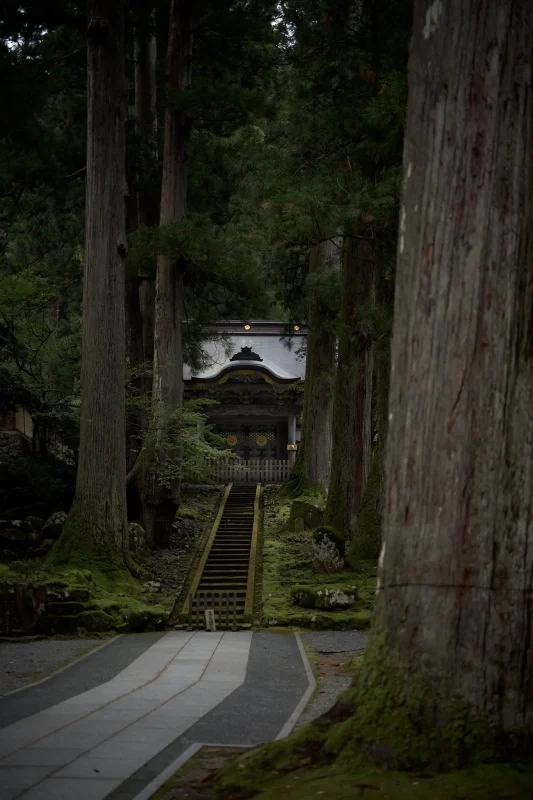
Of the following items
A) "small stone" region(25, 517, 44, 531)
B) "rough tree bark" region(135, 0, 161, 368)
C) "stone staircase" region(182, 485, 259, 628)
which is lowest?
"stone staircase" region(182, 485, 259, 628)

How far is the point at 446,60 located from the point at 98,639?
28.4 ft

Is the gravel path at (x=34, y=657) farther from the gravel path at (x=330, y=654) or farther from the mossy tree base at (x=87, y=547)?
the mossy tree base at (x=87, y=547)

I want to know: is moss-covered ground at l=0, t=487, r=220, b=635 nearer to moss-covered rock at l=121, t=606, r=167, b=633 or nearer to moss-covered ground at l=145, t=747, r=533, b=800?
moss-covered rock at l=121, t=606, r=167, b=633

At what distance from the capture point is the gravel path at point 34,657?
7580 millimetres

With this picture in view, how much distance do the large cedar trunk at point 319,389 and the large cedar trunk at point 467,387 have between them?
55.6 ft

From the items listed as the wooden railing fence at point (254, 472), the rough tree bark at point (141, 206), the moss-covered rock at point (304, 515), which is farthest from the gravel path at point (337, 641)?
the wooden railing fence at point (254, 472)

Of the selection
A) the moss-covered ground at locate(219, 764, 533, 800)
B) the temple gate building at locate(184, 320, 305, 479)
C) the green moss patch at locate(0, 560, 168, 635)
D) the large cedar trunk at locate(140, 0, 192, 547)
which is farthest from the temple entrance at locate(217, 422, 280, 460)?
the moss-covered ground at locate(219, 764, 533, 800)

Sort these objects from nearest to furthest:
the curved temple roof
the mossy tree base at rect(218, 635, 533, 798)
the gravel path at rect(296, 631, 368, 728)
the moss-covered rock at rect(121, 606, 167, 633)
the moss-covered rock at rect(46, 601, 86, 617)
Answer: the mossy tree base at rect(218, 635, 533, 798), the gravel path at rect(296, 631, 368, 728), the moss-covered rock at rect(46, 601, 86, 617), the moss-covered rock at rect(121, 606, 167, 633), the curved temple roof

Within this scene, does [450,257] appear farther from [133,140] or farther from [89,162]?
[133,140]

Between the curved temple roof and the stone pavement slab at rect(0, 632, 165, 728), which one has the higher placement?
the curved temple roof

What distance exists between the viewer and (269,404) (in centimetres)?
2931

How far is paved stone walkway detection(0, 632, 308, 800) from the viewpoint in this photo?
156 inches

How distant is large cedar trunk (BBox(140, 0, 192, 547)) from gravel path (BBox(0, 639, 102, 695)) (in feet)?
21.3

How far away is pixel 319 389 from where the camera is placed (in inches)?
854
